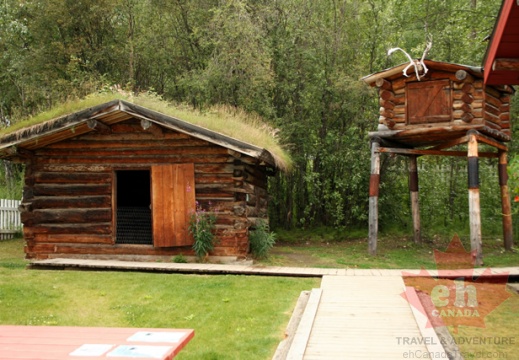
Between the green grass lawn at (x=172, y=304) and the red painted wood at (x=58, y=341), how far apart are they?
6.37ft

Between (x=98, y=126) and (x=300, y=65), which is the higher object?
(x=300, y=65)

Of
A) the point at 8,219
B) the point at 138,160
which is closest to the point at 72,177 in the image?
the point at 138,160

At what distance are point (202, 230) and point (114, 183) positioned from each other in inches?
106

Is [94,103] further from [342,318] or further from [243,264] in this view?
[342,318]

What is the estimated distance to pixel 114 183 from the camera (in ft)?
42.9

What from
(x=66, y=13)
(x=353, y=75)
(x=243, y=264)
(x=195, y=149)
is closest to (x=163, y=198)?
(x=195, y=149)

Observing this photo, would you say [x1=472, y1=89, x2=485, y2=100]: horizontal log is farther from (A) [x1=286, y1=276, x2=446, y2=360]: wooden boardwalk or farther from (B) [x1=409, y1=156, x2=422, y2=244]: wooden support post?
(A) [x1=286, y1=276, x2=446, y2=360]: wooden boardwalk

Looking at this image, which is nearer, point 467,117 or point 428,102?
point 467,117

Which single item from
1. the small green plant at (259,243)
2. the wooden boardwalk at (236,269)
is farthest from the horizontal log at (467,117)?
the small green plant at (259,243)

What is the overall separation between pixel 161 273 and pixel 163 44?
1296 centimetres

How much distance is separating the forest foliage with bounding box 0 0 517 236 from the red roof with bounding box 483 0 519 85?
11165mm

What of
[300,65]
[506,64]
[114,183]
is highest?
[300,65]

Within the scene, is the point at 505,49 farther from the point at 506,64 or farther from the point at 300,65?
the point at 300,65

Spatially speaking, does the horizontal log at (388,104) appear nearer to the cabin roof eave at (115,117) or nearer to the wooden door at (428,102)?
the wooden door at (428,102)
